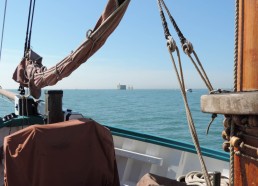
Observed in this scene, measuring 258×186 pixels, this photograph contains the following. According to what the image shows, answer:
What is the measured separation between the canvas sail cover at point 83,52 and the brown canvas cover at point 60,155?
1214 millimetres

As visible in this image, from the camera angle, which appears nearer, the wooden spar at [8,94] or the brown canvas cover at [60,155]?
the brown canvas cover at [60,155]

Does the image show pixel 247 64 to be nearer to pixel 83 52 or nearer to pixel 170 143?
pixel 83 52

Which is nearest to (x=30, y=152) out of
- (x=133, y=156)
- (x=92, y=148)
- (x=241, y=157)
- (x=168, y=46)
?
(x=92, y=148)

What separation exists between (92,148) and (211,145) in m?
14.8

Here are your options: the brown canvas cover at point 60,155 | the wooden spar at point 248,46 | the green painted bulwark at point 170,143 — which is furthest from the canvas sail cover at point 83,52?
the wooden spar at point 248,46

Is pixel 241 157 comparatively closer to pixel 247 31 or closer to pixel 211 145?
pixel 247 31

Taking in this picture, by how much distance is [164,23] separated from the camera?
245 cm

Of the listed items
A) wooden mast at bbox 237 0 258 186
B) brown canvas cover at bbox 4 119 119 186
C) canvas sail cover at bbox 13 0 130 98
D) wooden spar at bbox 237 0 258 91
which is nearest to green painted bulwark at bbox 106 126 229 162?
canvas sail cover at bbox 13 0 130 98

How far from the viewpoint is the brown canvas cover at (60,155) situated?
9.11ft

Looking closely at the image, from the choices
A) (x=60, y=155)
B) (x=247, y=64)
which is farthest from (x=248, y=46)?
(x=60, y=155)

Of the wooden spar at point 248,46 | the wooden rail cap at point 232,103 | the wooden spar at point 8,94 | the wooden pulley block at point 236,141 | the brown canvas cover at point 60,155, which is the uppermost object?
the wooden spar at point 248,46

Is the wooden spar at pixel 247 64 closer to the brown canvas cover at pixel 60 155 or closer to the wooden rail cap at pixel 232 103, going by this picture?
the wooden rail cap at pixel 232 103

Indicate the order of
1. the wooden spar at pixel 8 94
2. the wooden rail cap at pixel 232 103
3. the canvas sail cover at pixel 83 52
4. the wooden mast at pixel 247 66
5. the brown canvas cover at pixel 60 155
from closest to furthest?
1. the wooden rail cap at pixel 232 103
2. the wooden mast at pixel 247 66
3. the brown canvas cover at pixel 60 155
4. the canvas sail cover at pixel 83 52
5. the wooden spar at pixel 8 94

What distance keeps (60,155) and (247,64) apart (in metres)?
1.88
